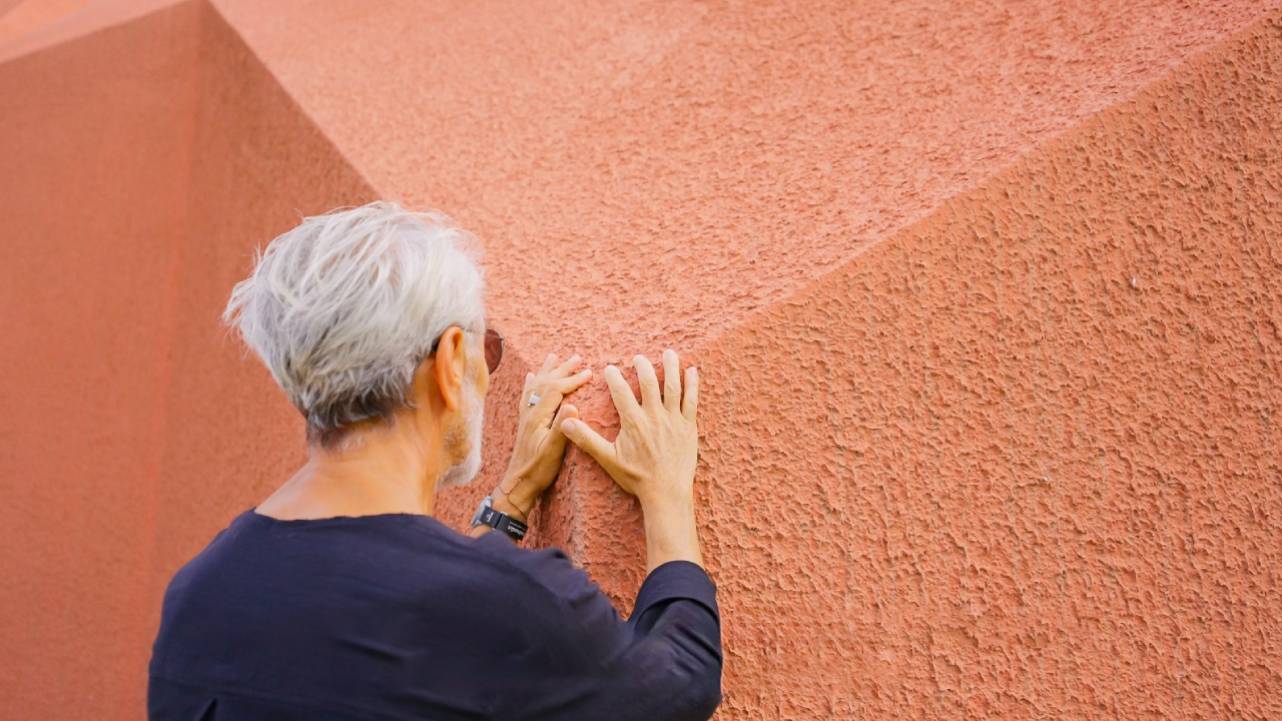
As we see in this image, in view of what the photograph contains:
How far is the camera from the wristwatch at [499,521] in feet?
5.39

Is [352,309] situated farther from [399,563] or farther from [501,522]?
[501,522]

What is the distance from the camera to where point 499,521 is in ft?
5.38

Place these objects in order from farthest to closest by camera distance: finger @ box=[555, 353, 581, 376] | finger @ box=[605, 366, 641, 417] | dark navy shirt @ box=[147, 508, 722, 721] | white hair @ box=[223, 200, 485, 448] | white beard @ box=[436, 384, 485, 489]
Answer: finger @ box=[555, 353, 581, 376]
finger @ box=[605, 366, 641, 417]
white beard @ box=[436, 384, 485, 489]
white hair @ box=[223, 200, 485, 448]
dark navy shirt @ box=[147, 508, 722, 721]

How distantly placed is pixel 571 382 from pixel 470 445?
0.74 ft

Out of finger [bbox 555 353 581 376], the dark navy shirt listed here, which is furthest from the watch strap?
the dark navy shirt

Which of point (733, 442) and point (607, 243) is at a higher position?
point (607, 243)

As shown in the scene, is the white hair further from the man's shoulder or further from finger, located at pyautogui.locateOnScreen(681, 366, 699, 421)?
finger, located at pyautogui.locateOnScreen(681, 366, 699, 421)

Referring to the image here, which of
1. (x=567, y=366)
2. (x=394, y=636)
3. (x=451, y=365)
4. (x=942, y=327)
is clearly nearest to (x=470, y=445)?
(x=451, y=365)

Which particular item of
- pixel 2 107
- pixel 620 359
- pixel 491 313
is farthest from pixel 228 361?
pixel 620 359

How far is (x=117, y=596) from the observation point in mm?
3230

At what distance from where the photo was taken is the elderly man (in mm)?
1182

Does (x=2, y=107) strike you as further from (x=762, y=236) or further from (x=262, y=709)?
(x=262, y=709)

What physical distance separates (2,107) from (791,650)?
3.12m

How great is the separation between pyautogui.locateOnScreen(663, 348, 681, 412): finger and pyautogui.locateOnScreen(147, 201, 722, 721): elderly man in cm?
4
